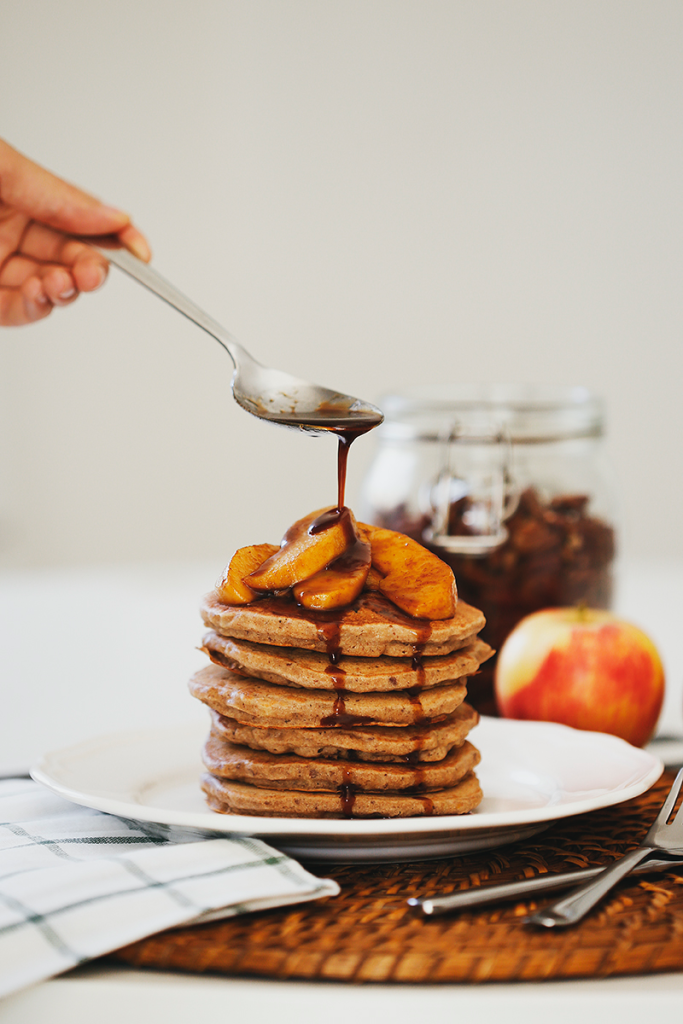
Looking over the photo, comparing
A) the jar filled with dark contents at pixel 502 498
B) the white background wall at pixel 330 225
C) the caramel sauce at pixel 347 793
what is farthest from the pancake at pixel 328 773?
the white background wall at pixel 330 225

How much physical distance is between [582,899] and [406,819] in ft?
0.64

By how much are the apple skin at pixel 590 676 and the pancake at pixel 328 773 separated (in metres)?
0.56

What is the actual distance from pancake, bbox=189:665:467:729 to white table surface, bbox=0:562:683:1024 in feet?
1.07

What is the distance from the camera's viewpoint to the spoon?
1.35 m

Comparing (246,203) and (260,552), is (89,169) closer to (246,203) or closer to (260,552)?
(246,203)

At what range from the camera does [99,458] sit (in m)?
5.52

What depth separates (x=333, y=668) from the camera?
3.86 ft

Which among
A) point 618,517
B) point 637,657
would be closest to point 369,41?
point 618,517

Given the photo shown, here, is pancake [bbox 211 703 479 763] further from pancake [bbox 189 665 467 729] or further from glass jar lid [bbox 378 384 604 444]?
glass jar lid [bbox 378 384 604 444]

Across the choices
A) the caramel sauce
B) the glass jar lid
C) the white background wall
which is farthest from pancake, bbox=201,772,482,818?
the white background wall

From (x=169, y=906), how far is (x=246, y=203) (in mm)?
4834

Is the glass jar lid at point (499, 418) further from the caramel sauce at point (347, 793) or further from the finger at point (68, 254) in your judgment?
the caramel sauce at point (347, 793)

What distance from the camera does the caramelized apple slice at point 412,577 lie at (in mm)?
1227

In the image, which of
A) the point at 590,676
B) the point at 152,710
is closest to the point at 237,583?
the point at 590,676
